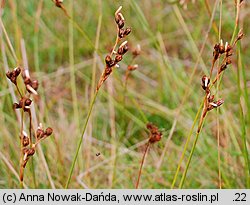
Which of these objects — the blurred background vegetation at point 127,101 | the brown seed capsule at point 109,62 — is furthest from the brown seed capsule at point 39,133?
the blurred background vegetation at point 127,101

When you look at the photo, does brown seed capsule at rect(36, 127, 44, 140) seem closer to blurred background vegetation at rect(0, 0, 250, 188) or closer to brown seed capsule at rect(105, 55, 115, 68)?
brown seed capsule at rect(105, 55, 115, 68)

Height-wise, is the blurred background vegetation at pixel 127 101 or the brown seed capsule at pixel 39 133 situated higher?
the blurred background vegetation at pixel 127 101

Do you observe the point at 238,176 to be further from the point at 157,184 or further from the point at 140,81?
the point at 140,81

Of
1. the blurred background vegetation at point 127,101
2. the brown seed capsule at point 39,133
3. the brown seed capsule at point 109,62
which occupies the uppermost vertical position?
the blurred background vegetation at point 127,101

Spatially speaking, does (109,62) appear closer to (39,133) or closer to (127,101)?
(39,133)

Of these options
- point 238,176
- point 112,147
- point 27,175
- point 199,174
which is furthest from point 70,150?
point 238,176

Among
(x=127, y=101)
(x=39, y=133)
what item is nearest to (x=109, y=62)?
(x=39, y=133)

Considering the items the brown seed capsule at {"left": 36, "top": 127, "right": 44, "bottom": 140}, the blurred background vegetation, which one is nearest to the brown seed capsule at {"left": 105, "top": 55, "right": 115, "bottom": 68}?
the brown seed capsule at {"left": 36, "top": 127, "right": 44, "bottom": 140}

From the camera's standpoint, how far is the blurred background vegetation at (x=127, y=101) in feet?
4.03

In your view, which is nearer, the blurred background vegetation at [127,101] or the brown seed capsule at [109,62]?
the brown seed capsule at [109,62]

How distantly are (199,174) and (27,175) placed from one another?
16.9 inches

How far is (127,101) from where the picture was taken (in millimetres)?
1629

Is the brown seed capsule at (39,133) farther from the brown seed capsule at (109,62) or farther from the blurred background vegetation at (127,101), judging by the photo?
Result: the blurred background vegetation at (127,101)

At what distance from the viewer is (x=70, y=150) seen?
4.65 ft
